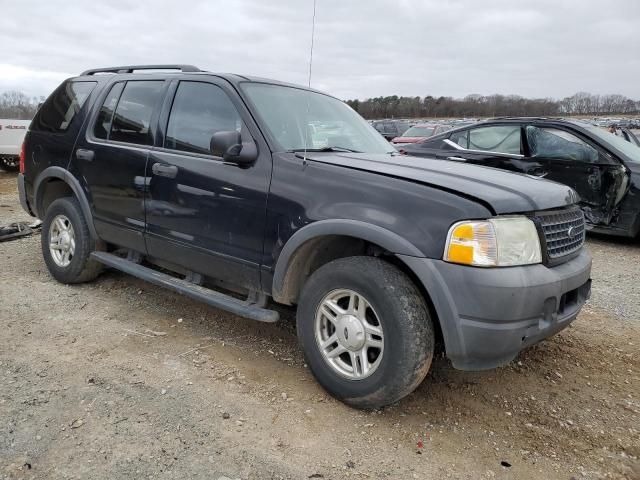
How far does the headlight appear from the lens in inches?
98.0

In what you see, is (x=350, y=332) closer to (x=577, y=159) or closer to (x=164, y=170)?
(x=164, y=170)

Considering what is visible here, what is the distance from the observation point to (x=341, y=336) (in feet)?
9.48

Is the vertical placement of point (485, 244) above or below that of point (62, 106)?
below

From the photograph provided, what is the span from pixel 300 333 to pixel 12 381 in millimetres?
1721

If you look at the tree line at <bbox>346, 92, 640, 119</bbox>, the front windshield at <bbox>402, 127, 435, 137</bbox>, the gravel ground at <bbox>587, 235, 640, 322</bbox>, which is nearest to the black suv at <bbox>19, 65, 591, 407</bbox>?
the gravel ground at <bbox>587, 235, 640, 322</bbox>

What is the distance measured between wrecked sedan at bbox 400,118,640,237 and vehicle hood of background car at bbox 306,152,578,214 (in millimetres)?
3312

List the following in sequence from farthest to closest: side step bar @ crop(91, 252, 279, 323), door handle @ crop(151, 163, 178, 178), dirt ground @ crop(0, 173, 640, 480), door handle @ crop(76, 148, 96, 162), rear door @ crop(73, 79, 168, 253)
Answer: door handle @ crop(76, 148, 96, 162)
rear door @ crop(73, 79, 168, 253)
door handle @ crop(151, 163, 178, 178)
side step bar @ crop(91, 252, 279, 323)
dirt ground @ crop(0, 173, 640, 480)

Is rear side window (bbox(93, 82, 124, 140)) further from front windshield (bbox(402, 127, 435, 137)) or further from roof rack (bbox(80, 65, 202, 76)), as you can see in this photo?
front windshield (bbox(402, 127, 435, 137))

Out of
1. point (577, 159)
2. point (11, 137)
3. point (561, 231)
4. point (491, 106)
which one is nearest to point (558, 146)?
point (577, 159)

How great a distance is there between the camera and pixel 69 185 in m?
4.62

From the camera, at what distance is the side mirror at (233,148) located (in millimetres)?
3115

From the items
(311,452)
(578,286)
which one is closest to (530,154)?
(578,286)

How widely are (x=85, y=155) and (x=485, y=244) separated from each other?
3.42 meters

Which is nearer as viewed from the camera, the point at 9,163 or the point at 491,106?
the point at 9,163
